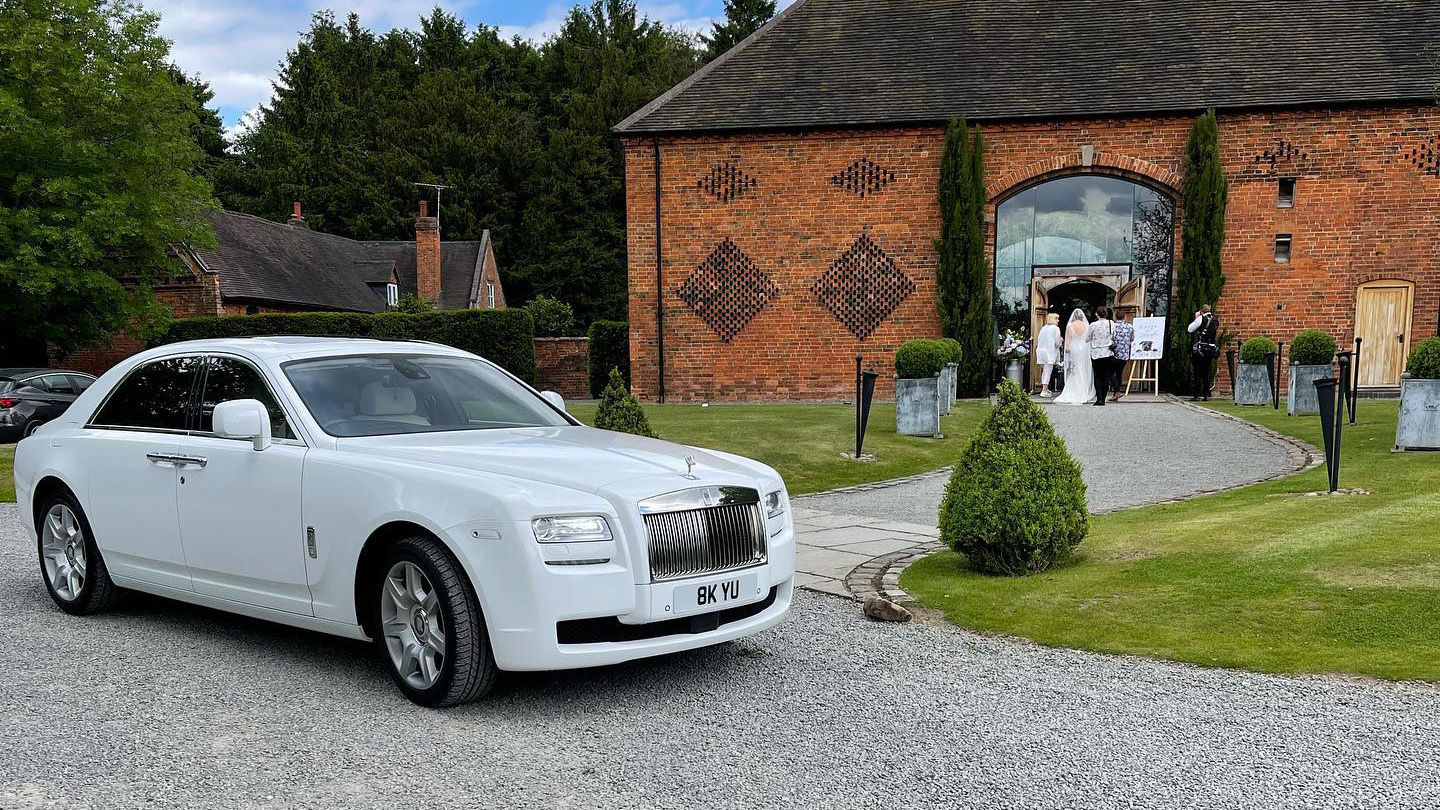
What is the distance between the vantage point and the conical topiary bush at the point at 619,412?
10008mm

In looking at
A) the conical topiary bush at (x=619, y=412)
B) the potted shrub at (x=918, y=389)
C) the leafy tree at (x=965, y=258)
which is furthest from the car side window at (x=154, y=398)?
the leafy tree at (x=965, y=258)

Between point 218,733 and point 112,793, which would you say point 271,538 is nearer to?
point 218,733

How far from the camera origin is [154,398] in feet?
18.9

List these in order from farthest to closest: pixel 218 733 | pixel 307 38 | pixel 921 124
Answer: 1. pixel 307 38
2. pixel 921 124
3. pixel 218 733

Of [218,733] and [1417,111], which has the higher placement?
[1417,111]

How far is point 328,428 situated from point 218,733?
148 cm

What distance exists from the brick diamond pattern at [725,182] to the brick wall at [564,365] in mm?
9200

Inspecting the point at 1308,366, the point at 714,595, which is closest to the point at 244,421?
the point at 714,595

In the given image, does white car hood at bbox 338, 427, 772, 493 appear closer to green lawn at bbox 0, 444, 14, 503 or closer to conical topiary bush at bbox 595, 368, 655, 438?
conical topiary bush at bbox 595, 368, 655, 438

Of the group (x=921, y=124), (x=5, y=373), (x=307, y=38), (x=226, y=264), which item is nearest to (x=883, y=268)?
(x=921, y=124)

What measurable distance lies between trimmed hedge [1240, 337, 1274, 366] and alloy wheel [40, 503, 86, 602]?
18.3 m

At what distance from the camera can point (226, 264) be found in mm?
35844

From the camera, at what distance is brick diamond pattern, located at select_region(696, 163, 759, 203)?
24.2 metres

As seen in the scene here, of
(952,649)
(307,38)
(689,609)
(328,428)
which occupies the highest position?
(307,38)
